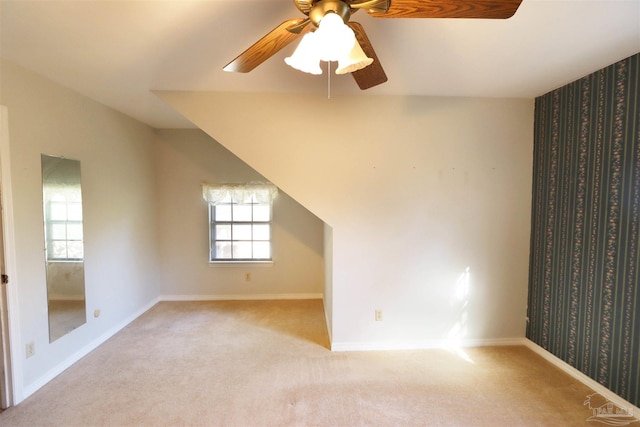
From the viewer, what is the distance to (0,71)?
1.76m

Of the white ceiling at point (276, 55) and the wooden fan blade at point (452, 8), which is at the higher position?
the white ceiling at point (276, 55)

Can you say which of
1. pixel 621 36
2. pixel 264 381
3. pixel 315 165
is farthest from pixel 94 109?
pixel 621 36

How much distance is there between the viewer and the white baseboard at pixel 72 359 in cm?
194

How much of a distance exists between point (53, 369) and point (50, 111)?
2.06 metres

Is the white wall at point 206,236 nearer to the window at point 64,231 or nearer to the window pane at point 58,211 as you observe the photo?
the window at point 64,231

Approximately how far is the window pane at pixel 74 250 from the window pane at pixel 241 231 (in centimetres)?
176

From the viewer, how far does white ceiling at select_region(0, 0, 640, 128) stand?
1375 millimetres

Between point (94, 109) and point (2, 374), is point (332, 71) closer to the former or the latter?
point (94, 109)

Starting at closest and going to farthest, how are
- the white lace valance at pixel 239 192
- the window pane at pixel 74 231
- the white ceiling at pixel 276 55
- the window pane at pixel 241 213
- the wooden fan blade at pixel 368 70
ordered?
the wooden fan blade at pixel 368 70 → the white ceiling at pixel 276 55 → the window pane at pixel 74 231 → the white lace valance at pixel 239 192 → the window pane at pixel 241 213

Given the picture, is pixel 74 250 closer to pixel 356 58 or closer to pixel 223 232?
pixel 223 232

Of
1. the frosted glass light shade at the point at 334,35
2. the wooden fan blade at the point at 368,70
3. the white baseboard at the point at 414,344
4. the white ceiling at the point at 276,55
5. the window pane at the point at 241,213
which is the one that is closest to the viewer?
the frosted glass light shade at the point at 334,35

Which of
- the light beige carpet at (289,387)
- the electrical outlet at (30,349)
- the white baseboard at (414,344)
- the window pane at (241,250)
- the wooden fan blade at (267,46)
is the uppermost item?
the wooden fan blade at (267,46)

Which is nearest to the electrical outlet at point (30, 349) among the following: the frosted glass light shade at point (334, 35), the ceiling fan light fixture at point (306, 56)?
the ceiling fan light fixture at point (306, 56)

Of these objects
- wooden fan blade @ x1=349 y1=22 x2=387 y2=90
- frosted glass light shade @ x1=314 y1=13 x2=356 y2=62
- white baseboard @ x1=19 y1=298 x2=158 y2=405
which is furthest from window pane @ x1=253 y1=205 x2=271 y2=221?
frosted glass light shade @ x1=314 y1=13 x2=356 y2=62
